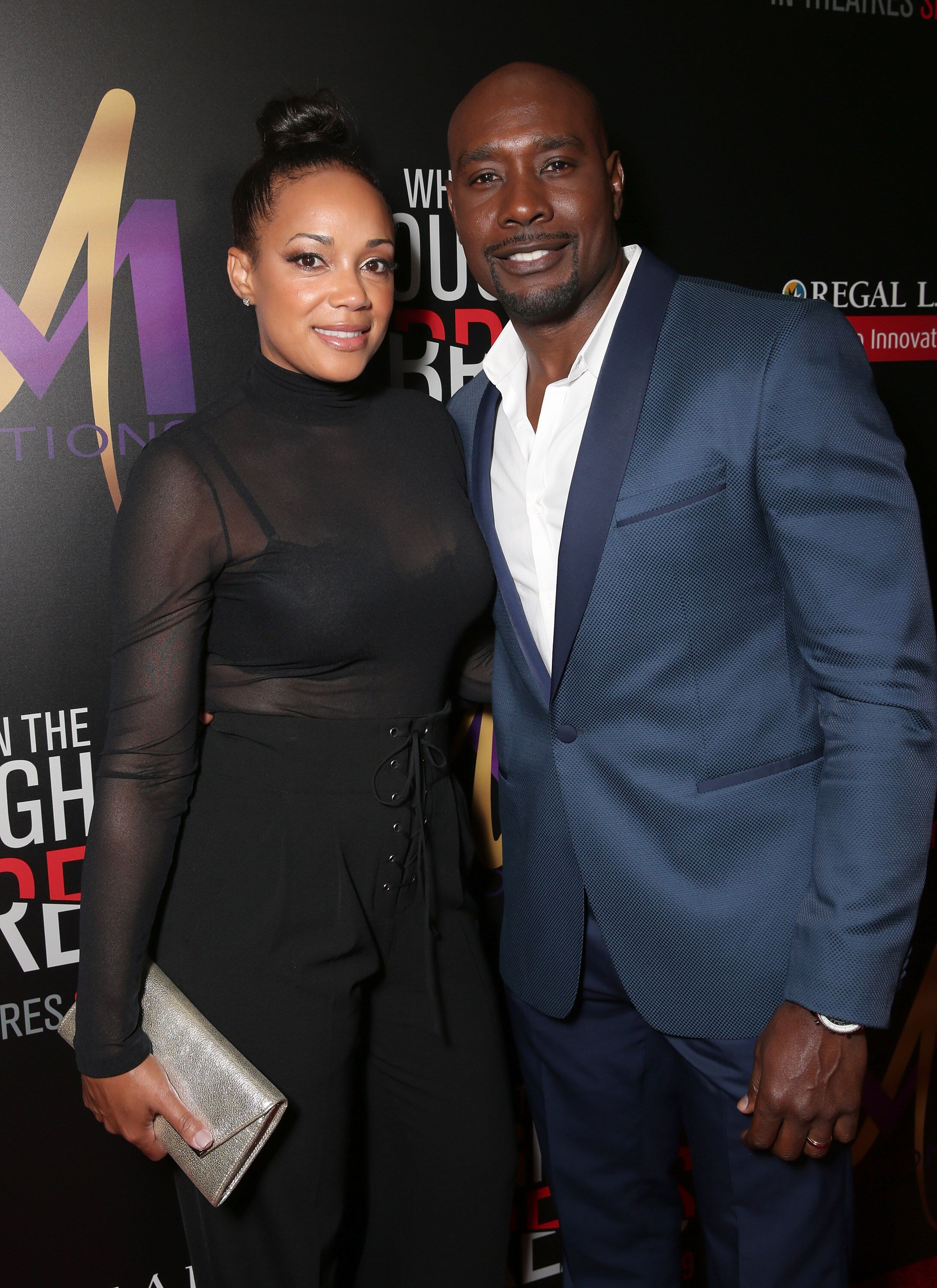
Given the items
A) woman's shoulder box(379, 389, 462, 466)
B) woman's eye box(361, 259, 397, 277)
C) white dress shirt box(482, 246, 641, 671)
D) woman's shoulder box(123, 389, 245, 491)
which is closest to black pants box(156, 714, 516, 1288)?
white dress shirt box(482, 246, 641, 671)

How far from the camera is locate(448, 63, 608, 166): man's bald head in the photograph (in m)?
1.74

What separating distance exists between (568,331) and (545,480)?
253 millimetres

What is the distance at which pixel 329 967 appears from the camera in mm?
1633

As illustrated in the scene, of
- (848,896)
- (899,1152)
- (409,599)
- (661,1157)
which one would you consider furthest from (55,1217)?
(899,1152)

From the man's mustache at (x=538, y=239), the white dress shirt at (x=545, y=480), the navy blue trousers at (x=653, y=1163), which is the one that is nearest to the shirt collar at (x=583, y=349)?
the white dress shirt at (x=545, y=480)


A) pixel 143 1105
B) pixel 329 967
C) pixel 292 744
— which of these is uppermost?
pixel 292 744

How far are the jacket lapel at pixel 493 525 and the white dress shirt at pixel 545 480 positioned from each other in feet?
0.04

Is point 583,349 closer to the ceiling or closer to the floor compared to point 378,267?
closer to the floor

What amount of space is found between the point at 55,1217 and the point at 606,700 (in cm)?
154

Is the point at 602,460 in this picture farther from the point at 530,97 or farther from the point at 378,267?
the point at 530,97

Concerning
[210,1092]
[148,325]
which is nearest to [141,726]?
[210,1092]

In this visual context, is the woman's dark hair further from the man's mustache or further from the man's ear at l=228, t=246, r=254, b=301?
the man's mustache

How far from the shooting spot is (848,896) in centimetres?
147

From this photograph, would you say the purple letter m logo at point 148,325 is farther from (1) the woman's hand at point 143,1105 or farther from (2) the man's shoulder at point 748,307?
(1) the woman's hand at point 143,1105
